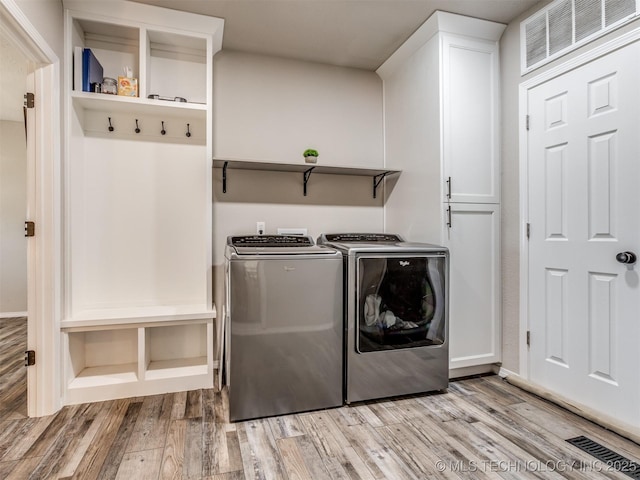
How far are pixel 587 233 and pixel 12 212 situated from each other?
6.07 m

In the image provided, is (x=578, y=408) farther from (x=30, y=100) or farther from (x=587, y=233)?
(x=30, y=100)

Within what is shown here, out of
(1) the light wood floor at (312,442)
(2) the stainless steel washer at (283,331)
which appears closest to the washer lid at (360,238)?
(2) the stainless steel washer at (283,331)

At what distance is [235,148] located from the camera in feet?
8.96

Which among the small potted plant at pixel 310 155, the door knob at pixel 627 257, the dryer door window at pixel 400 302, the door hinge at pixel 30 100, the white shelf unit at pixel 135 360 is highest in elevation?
the door hinge at pixel 30 100

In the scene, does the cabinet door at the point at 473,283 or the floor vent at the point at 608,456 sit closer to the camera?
the floor vent at the point at 608,456

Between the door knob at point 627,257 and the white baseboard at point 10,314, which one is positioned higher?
the door knob at point 627,257

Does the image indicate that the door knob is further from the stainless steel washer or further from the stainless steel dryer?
the stainless steel washer

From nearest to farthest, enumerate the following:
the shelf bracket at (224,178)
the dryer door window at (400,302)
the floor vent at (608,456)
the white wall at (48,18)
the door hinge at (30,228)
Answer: the floor vent at (608,456) → the white wall at (48,18) → the door hinge at (30,228) → the dryer door window at (400,302) → the shelf bracket at (224,178)

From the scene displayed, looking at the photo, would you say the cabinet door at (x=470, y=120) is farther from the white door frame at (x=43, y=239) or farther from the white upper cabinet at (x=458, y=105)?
the white door frame at (x=43, y=239)

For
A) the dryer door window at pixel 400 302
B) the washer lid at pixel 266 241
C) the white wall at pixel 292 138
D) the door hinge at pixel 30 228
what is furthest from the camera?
the white wall at pixel 292 138

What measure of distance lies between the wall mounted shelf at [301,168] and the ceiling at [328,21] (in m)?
0.91

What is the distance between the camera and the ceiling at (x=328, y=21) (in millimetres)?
2211

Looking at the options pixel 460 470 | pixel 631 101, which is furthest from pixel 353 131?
pixel 460 470

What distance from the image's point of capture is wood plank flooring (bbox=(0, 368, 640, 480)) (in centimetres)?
150
